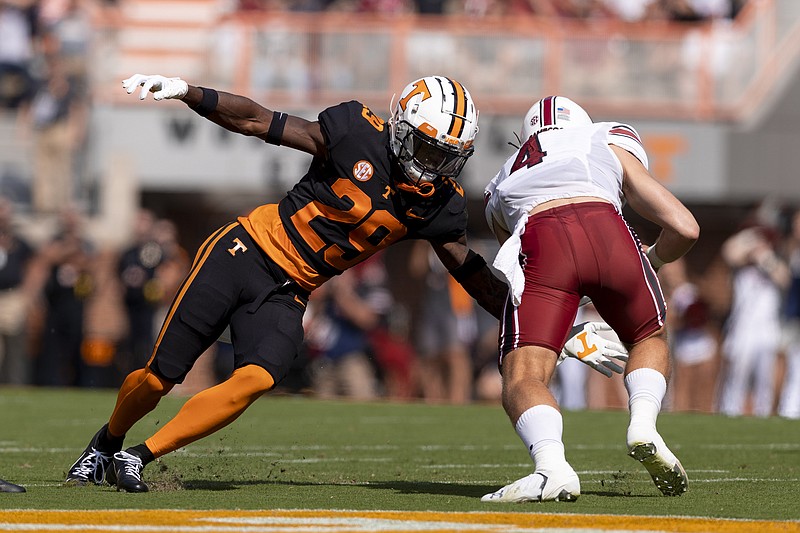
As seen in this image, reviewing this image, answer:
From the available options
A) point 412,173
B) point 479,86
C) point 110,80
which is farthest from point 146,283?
point 412,173

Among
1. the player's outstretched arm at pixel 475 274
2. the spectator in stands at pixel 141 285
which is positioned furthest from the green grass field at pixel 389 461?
the spectator in stands at pixel 141 285

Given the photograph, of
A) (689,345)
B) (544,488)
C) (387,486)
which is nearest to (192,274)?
(387,486)

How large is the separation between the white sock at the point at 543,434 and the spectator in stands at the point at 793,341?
8197mm

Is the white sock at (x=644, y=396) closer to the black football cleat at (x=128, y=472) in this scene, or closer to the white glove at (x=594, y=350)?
the white glove at (x=594, y=350)

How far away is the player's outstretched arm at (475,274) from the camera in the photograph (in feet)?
21.5

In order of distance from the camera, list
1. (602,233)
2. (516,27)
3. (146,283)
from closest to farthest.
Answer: (602,233), (146,283), (516,27)

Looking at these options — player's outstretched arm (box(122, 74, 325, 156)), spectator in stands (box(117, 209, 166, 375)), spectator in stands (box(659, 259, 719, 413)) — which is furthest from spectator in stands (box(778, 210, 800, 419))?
player's outstretched arm (box(122, 74, 325, 156))

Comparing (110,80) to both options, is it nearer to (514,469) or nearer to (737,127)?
(737,127)

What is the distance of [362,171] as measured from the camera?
6.27 metres

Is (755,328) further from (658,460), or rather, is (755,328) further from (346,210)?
(658,460)

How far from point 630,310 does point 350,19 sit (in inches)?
451

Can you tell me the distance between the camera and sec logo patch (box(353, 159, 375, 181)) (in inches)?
247

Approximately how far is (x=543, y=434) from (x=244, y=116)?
70.6 inches

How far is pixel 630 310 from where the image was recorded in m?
5.93
